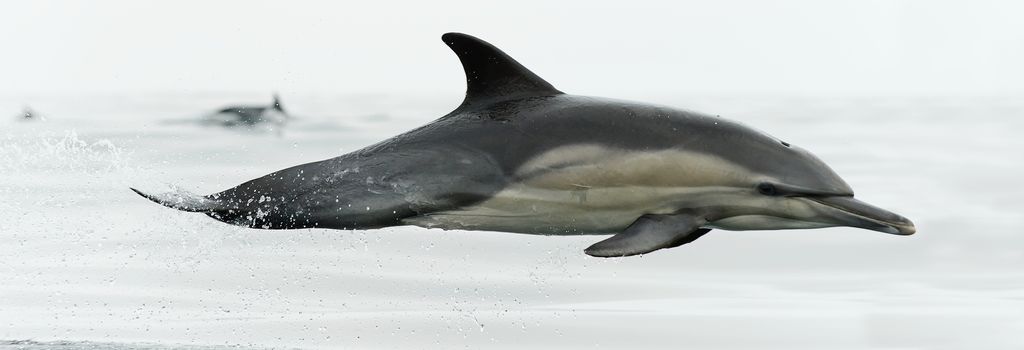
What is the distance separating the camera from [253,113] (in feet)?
103

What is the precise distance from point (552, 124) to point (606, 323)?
2.76 metres

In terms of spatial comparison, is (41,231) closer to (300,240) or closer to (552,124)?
(300,240)

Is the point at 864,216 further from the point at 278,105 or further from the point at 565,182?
the point at 278,105

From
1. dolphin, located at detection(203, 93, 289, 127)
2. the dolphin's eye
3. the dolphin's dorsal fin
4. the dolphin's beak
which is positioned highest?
dolphin, located at detection(203, 93, 289, 127)

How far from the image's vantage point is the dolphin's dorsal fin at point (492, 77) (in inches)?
237

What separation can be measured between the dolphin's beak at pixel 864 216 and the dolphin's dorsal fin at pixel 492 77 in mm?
1349

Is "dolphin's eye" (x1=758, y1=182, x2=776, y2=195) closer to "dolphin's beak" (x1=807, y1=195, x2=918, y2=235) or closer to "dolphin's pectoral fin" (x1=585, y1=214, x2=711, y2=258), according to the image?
"dolphin's beak" (x1=807, y1=195, x2=918, y2=235)

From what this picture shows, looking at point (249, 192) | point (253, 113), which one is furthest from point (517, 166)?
point (253, 113)

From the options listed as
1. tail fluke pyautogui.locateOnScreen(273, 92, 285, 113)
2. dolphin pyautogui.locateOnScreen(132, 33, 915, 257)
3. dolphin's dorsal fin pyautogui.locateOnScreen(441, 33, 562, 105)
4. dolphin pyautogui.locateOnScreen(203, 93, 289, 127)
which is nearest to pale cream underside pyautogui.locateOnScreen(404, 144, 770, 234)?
dolphin pyautogui.locateOnScreen(132, 33, 915, 257)

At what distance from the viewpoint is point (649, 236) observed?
17.6 feet

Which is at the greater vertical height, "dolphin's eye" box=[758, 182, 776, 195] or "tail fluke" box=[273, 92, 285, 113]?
"tail fluke" box=[273, 92, 285, 113]

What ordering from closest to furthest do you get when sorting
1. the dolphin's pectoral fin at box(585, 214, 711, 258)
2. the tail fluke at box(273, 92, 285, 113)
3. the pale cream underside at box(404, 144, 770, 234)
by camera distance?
the dolphin's pectoral fin at box(585, 214, 711, 258) < the pale cream underside at box(404, 144, 770, 234) < the tail fluke at box(273, 92, 285, 113)

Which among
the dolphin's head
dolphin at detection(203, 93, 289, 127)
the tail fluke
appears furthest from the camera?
the tail fluke

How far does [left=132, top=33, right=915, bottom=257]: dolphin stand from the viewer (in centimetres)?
557
